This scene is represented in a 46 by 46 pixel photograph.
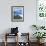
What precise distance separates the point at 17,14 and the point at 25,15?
0.37 meters

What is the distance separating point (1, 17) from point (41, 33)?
6.49 feet

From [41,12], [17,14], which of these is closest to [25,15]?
[17,14]

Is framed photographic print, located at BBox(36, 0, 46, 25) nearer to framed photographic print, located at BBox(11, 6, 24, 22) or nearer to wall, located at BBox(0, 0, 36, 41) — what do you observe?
wall, located at BBox(0, 0, 36, 41)

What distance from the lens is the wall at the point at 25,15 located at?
7391 mm

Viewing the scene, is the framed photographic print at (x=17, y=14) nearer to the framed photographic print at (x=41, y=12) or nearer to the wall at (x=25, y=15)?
the wall at (x=25, y=15)

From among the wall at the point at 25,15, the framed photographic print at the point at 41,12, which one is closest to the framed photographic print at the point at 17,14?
the wall at the point at 25,15

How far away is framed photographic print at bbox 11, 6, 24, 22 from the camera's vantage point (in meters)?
7.41

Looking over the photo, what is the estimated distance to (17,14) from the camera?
7438 mm

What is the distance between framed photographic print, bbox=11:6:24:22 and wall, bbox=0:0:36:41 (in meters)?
0.14

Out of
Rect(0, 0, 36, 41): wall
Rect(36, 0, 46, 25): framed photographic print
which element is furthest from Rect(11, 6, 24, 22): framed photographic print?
Rect(36, 0, 46, 25): framed photographic print

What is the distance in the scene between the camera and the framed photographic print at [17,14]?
7.41 metres

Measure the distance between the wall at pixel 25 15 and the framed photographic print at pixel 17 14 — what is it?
138 mm

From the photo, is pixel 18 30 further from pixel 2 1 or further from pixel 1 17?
pixel 2 1

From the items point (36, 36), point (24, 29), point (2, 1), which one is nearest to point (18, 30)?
point (24, 29)
